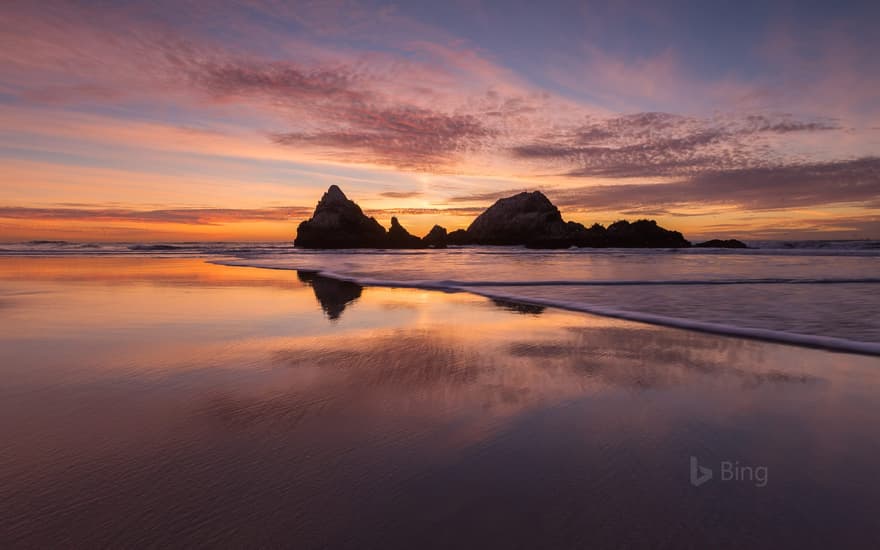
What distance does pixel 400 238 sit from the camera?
83.8 m

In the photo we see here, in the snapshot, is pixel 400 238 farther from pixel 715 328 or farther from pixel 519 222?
pixel 715 328

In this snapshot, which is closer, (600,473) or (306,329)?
(600,473)

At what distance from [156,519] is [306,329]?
549 centimetres

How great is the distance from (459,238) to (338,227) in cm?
3948

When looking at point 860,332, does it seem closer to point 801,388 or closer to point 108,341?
point 801,388

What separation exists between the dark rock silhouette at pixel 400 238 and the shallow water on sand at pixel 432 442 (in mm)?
74678

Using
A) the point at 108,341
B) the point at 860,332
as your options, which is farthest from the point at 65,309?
the point at 860,332

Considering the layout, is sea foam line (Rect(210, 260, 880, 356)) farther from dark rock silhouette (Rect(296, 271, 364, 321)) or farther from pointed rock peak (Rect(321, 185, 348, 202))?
pointed rock peak (Rect(321, 185, 348, 202))

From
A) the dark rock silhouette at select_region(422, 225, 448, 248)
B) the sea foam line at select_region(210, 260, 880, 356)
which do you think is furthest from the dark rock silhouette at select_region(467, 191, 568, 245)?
the sea foam line at select_region(210, 260, 880, 356)

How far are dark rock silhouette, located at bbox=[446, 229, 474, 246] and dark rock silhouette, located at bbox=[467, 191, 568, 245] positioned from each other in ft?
3.39

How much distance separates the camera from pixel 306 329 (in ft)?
25.8

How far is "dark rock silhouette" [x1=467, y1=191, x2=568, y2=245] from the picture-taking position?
97688 mm

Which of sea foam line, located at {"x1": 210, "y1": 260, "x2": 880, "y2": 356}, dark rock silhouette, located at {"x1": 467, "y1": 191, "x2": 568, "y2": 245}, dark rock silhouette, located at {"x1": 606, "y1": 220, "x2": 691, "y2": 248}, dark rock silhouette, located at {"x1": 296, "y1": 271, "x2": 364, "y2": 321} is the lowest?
sea foam line, located at {"x1": 210, "y1": 260, "x2": 880, "y2": 356}

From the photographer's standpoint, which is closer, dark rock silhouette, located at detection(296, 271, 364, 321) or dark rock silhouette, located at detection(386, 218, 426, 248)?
dark rock silhouette, located at detection(296, 271, 364, 321)
